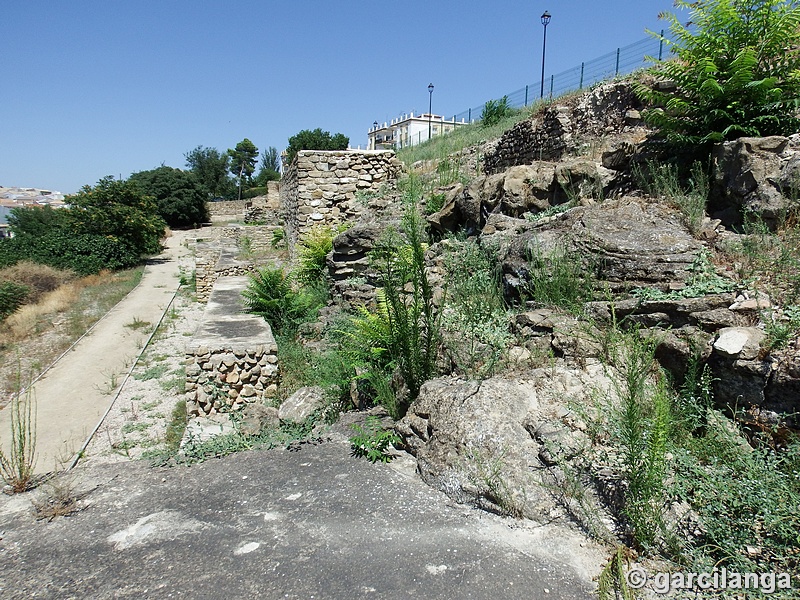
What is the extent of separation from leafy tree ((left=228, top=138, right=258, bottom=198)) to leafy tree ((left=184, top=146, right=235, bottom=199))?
6379 mm

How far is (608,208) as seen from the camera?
5.31 m

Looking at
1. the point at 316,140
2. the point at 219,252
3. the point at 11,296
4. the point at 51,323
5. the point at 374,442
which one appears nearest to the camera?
the point at 374,442

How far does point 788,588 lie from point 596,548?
0.78 meters

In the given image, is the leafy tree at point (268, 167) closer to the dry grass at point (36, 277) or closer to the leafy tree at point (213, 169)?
the leafy tree at point (213, 169)

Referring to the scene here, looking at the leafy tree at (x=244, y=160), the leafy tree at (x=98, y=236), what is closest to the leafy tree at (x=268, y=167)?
the leafy tree at (x=244, y=160)

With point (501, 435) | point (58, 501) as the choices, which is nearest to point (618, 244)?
point (501, 435)

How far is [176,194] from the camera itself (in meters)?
39.5

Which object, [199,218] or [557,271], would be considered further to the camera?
[199,218]

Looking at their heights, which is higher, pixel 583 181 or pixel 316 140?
pixel 316 140

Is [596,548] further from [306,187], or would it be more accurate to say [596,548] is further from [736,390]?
[306,187]

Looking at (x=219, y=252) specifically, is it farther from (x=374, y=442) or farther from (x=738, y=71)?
(x=738, y=71)

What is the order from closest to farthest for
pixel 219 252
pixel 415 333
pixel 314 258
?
pixel 415 333, pixel 314 258, pixel 219 252

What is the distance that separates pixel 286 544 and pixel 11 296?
1920 cm

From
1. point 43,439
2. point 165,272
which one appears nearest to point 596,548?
point 43,439
